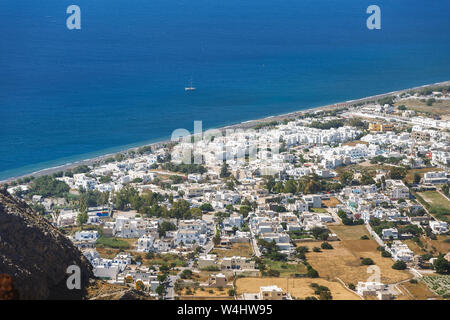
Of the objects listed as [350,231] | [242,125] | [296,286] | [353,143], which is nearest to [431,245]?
[350,231]

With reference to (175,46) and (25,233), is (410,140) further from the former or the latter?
(175,46)

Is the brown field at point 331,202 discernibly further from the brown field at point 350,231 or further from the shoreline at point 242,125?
the shoreline at point 242,125

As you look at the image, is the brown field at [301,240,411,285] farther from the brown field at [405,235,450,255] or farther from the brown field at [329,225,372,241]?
the brown field at [405,235,450,255]

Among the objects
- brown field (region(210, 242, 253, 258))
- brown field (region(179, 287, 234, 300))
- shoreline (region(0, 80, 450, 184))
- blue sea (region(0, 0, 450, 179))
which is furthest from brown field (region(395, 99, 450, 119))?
brown field (region(179, 287, 234, 300))

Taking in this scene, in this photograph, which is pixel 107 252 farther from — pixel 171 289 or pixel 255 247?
pixel 255 247

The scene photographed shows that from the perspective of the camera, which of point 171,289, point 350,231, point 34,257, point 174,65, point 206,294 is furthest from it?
point 174,65
